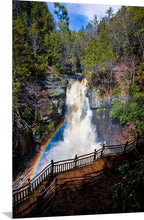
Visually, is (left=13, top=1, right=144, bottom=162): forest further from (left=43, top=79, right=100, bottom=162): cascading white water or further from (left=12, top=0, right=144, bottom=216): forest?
(left=43, top=79, right=100, bottom=162): cascading white water

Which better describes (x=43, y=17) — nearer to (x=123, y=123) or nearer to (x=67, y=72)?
(x=67, y=72)

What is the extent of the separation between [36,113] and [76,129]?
4.15 feet

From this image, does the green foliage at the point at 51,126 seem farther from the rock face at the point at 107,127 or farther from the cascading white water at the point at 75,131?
the rock face at the point at 107,127

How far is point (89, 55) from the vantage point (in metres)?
3.78

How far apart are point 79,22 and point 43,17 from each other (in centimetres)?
96

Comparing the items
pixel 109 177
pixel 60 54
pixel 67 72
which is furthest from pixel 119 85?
pixel 109 177

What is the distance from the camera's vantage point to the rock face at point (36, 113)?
3.36 meters

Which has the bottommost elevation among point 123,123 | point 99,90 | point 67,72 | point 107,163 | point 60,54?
point 107,163

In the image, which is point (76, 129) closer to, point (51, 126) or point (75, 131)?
point (75, 131)

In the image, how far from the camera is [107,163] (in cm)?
374


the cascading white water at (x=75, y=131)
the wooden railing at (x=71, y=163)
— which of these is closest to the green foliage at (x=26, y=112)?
the cascading white water at (x=75, y=131)

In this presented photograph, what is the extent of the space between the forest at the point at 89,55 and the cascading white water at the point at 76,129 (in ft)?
1.49

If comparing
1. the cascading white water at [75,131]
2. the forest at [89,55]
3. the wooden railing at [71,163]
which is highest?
the forest at [89,55]

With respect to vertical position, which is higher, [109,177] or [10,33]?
[10,33]
